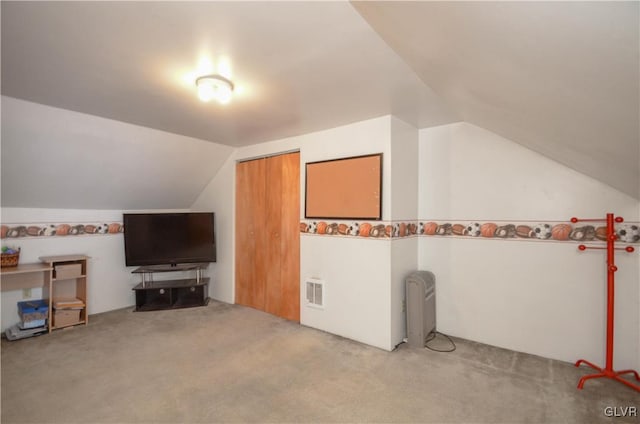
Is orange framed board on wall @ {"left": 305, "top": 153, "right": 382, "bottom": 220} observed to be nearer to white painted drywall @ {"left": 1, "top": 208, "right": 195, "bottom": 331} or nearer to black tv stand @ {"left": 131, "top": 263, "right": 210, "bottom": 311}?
black tv stand @ {"left": 131, "top": 263, "right": 210, "bottom": 311}

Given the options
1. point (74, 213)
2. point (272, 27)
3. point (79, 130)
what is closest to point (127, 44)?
point (272, 27)

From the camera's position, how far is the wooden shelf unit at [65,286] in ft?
11.6

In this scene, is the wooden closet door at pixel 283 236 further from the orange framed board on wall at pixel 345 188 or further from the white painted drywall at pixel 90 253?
the white painted drywall at pixel 90 253

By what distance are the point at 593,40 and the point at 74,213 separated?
17.3ft

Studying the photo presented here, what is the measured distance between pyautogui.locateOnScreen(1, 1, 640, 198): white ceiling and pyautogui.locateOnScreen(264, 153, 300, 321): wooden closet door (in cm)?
116

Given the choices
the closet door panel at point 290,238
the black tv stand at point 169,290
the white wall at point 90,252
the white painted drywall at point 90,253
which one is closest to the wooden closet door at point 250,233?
the closet door panel at point 290,238

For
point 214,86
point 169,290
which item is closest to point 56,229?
point 169,290

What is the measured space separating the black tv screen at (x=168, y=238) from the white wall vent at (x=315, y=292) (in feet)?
5.95

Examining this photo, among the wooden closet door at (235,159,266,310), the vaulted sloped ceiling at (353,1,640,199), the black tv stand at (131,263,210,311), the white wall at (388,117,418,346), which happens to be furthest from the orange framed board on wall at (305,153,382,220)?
the black tv stand at (131,263,210,311)

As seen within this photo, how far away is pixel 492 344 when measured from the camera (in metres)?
3.10

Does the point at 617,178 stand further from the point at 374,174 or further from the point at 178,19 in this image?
the point at 178,19

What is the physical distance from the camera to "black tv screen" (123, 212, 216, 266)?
4.32 metres

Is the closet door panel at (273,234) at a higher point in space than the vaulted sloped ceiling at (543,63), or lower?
lower

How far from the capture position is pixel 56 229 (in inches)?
155
